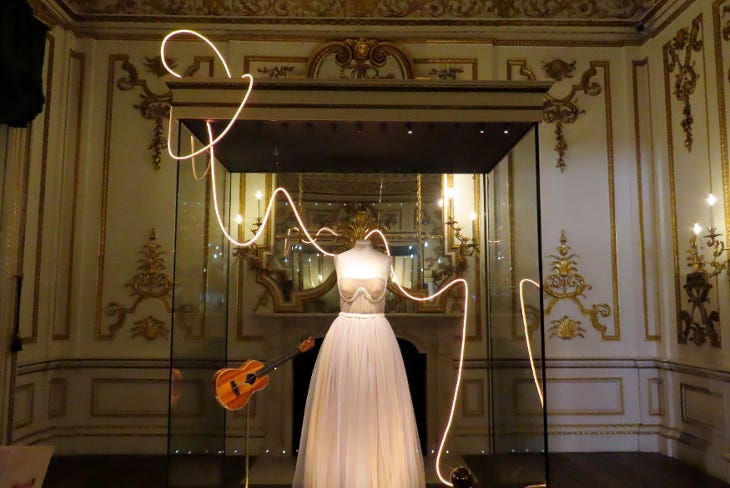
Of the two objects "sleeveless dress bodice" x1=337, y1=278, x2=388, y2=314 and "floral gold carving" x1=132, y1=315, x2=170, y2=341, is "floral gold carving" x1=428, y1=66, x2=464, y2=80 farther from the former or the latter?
"floral gold carving" x1=132, y1=315, x2=170, y2=341

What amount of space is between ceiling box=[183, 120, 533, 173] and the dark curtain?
1.14 metres

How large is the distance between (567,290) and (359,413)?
2216 mm

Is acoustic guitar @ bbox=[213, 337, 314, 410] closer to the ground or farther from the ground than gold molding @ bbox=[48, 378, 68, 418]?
farther from the ground

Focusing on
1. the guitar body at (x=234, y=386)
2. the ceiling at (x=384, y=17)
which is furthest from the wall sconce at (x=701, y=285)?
the guitar body at (x=234, y=386)

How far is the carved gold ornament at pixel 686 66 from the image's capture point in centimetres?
401

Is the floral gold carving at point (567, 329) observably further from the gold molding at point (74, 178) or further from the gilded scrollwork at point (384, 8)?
the gold molding at point (74, 178)

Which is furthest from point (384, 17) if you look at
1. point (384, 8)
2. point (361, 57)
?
point (361, 57)

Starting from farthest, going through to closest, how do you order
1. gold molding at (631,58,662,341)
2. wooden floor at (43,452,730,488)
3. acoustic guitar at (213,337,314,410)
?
1. gold molding at (631,58,662,341)
2. wooden floor at (43,452,730,488)
3. acoustic guitar at (213,337,314,410)

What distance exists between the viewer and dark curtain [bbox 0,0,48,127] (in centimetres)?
325

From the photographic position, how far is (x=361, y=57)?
460cm

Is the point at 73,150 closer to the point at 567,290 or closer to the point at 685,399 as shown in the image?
the point at 567,290

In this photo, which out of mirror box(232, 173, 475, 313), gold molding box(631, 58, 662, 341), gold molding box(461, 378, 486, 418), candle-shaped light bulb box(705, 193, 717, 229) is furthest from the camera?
gold molding box(631, 58, 662, 341)

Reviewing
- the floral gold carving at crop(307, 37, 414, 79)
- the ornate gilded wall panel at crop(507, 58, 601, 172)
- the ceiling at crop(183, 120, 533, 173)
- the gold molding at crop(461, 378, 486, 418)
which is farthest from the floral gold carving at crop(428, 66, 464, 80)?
the gold molding at crop(461, 378, 486, 418)

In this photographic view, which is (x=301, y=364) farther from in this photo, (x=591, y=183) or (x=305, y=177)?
(x=591, y=183)
